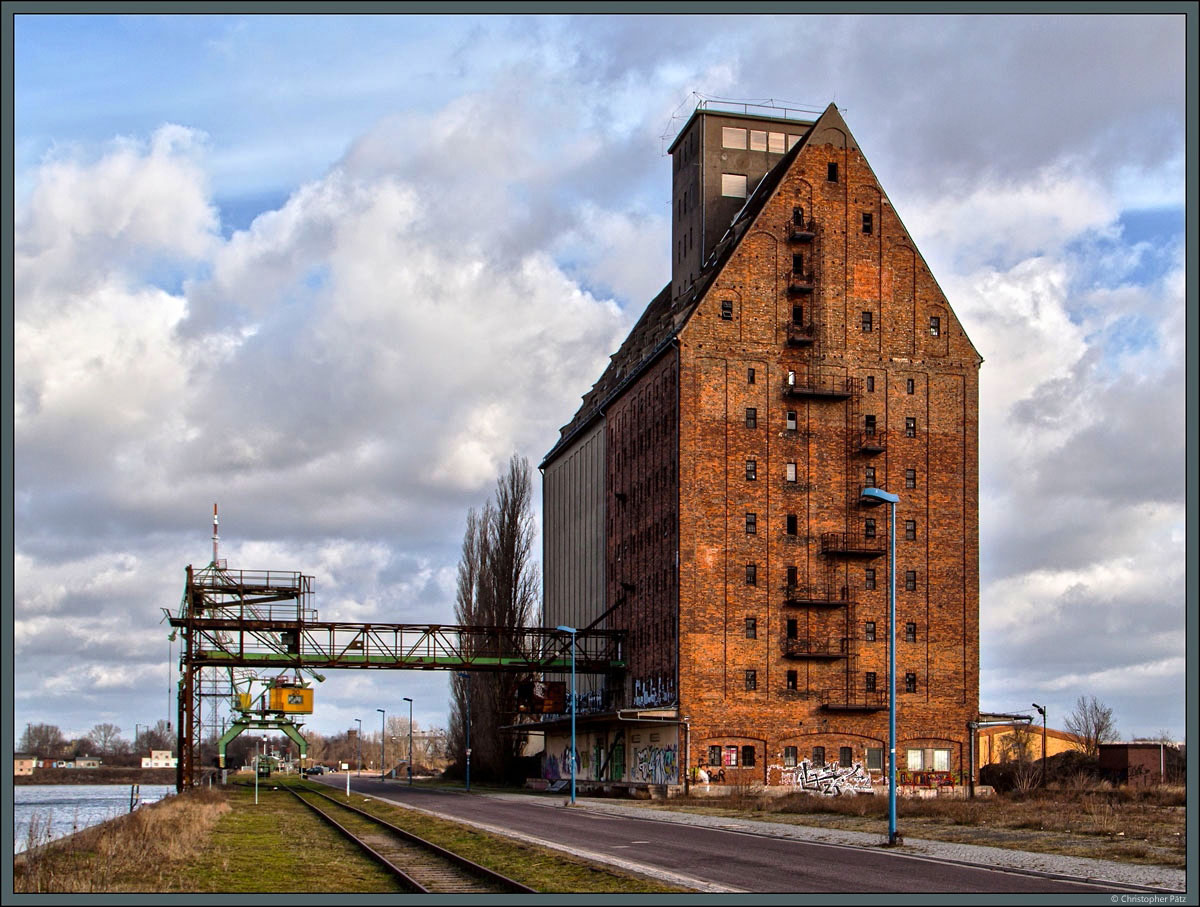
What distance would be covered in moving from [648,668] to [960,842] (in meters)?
40.0

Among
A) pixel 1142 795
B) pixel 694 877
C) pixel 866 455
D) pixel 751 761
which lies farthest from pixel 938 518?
pixel 694 877

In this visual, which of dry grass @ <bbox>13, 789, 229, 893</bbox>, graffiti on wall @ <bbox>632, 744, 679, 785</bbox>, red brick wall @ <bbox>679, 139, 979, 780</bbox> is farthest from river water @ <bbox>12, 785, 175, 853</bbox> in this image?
red brick wall @ <bbox>679, 139, 979, 780</bbox>

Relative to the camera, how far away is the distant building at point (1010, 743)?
241 feet

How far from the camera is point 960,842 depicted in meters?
32.5

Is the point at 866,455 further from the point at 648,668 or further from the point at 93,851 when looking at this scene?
the point at 93,851

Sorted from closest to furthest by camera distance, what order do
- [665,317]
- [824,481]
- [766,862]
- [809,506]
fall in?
[766,862] < [809,506] < [824,481] < [665,317]

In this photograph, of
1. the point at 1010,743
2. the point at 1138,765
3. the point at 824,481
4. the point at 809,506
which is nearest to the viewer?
the point at 1138,765

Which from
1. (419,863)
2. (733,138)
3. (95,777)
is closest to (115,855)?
(419,863)

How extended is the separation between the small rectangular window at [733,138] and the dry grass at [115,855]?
53.2 metres

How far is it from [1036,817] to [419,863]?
62.4ft

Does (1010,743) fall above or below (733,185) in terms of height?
below

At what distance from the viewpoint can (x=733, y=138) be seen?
8312 cm

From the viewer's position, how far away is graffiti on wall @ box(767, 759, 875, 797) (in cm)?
6531

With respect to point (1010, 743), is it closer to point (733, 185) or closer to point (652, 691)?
point (652, 691)
